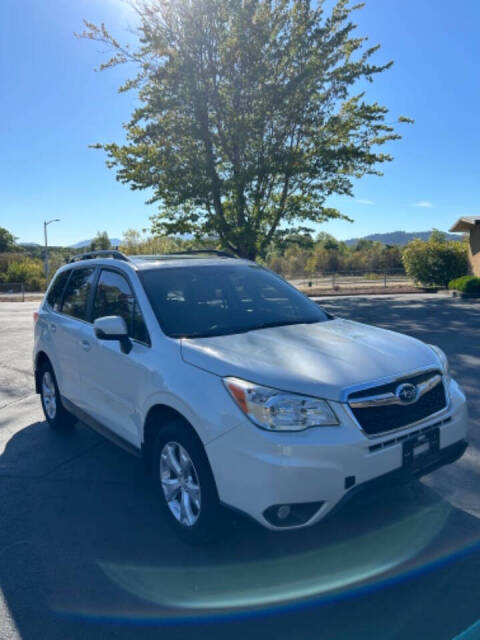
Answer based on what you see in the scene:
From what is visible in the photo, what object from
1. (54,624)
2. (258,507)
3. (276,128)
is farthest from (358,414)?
(276,128)

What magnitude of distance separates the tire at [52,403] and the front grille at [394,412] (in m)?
3.51

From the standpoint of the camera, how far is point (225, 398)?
285 cm

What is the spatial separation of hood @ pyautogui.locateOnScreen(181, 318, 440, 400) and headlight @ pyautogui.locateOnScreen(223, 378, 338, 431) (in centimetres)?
5

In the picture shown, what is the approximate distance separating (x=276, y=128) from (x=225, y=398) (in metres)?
20.5

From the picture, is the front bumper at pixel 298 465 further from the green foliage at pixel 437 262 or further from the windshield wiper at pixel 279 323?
the green foliage at pixel 437 262

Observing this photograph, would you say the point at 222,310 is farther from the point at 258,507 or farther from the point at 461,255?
the point at 461,255

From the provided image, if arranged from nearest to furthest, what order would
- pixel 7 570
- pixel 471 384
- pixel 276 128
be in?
pixel 7 570 < pixel 471 384 < pixel 276 128

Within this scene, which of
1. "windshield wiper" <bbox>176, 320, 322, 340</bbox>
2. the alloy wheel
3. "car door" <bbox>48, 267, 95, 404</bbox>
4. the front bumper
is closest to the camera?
the front bumper

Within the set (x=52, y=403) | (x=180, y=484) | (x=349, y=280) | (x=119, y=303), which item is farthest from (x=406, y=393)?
(x=349, y=280)

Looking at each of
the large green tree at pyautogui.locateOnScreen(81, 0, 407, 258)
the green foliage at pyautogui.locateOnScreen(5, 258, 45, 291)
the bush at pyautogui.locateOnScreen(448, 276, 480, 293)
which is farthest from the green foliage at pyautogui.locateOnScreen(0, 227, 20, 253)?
the bush at pyautogui.locateOnScreen(448, 276, 480, 293)

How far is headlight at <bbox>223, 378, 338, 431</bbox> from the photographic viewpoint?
2727 millimetres

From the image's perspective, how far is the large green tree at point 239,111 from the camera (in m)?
19.5

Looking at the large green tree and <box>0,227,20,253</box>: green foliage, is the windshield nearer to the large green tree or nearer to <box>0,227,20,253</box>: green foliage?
the large green tree

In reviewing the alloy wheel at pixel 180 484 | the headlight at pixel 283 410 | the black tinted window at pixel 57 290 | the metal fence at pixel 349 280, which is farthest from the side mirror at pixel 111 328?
the metal fence at pixel 349 280
